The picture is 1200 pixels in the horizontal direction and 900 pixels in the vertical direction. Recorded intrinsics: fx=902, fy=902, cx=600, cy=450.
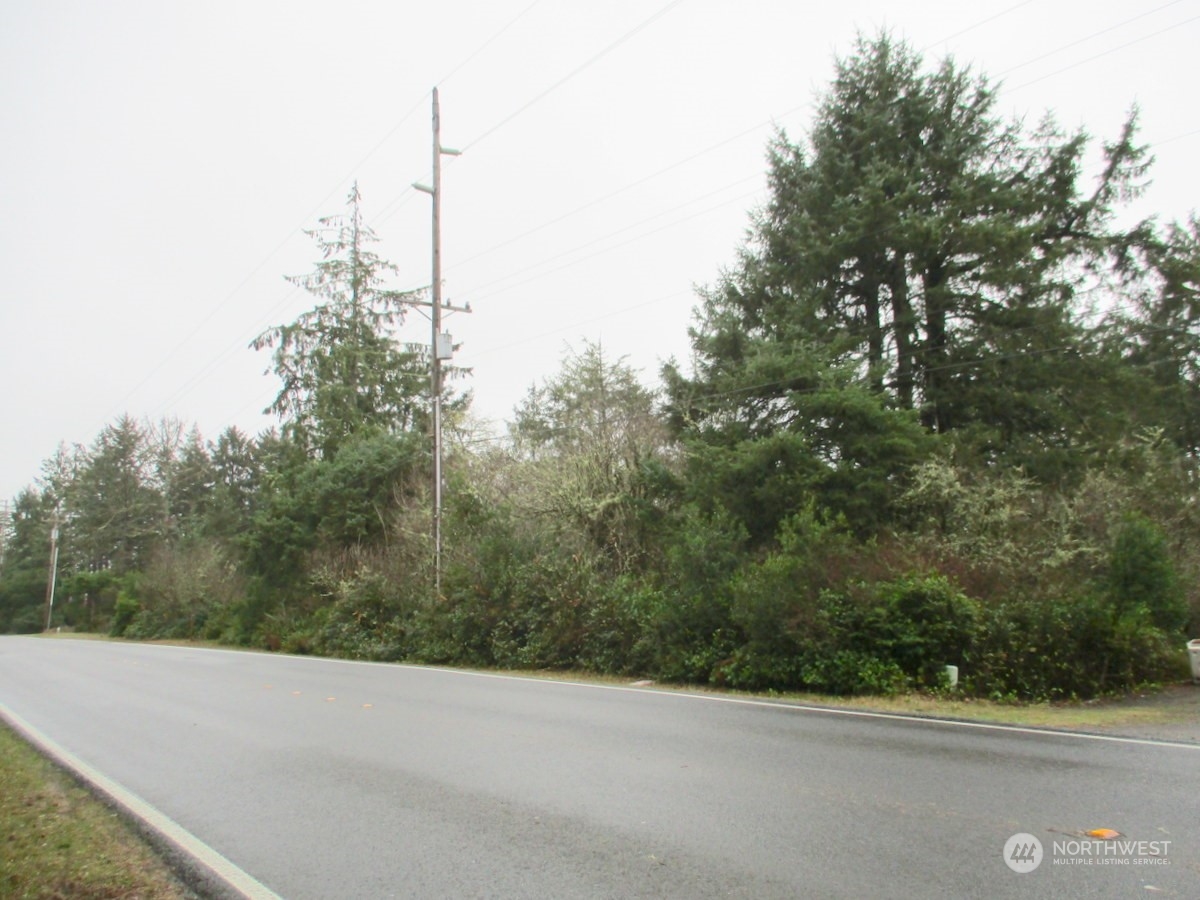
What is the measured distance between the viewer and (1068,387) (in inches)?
930

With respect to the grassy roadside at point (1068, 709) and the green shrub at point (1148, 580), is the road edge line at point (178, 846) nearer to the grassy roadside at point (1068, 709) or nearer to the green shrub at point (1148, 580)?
the grassy roadside at point (1068, 709)

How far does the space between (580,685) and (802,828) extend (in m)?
9.24

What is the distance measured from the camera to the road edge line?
4965mm

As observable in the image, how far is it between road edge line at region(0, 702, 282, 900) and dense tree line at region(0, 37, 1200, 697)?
909cm

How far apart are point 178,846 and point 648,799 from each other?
3.11m

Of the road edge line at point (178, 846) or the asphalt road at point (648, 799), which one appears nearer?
the asphalt road at point (648, 799)

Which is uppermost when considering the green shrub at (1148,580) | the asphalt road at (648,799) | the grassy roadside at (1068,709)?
the green shrub at (1148,580)

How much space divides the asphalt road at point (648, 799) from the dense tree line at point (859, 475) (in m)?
3.76

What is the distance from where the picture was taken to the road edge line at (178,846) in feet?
16.3

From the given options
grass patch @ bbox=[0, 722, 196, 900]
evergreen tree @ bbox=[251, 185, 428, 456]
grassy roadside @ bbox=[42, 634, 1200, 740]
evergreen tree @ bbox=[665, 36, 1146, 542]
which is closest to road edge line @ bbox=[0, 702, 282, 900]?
grass patch @ bbox=[0, 722, 196, 900]

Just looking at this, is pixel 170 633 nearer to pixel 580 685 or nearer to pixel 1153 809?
pixel 580 685

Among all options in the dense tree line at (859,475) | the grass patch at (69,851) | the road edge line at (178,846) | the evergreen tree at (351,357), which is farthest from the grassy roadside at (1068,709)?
the evergreen tree at (351,357)

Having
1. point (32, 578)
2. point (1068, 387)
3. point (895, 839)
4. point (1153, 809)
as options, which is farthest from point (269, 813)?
point (32, 578)

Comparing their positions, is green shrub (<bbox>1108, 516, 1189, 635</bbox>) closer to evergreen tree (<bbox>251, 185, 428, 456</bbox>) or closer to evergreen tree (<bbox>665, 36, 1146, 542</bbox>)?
evergreen tree (<bbox>665, 36, 1146, 542</bbox>)
